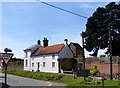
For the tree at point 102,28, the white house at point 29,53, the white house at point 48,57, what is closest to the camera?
the white house at point 48,57

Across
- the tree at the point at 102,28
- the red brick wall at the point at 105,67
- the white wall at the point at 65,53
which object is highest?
the tree at the point at 102,28

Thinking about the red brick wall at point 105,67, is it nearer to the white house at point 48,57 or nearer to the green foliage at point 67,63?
the green foliage at point 67,63

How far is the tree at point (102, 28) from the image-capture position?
38.2 meters

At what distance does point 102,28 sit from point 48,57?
56.5ft

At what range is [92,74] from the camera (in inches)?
1058

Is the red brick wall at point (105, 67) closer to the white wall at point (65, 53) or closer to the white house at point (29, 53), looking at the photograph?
the white wall at point (65, 53)

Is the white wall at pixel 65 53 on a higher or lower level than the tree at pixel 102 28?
lower

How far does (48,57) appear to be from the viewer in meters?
39.1

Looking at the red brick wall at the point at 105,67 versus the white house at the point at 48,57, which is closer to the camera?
the red brick wall at the point at 105,67

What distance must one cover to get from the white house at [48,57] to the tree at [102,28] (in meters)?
7.40

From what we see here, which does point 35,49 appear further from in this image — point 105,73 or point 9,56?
point 9,56

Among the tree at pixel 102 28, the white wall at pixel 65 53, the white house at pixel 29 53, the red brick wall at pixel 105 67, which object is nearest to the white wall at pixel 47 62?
the white wall at pixel 65 53

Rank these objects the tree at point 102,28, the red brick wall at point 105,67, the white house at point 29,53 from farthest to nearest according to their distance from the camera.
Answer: the white house at point 29,53 < the tree at point 102,28 < the red brick wall at point 105,67

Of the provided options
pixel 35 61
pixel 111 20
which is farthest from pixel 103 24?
pixel 35 61
